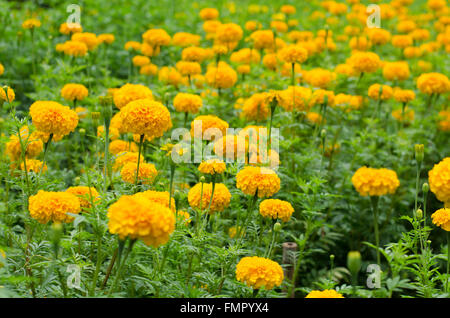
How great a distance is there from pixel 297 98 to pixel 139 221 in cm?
209

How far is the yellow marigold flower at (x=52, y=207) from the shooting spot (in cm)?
190

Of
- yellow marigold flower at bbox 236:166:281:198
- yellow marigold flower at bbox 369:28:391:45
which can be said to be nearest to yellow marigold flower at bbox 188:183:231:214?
yellow marigold flower at bbox 236:166:281:198

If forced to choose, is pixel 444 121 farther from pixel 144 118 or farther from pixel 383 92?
pixel 144 118

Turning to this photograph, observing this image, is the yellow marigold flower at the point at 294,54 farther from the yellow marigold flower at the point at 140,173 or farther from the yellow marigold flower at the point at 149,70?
the yellow marigold flower at the point at 140,173

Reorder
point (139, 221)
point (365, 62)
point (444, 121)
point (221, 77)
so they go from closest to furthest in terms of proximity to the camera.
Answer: point (139, 221) → point (221, 77) → point (365, 62) → point (444, 121)

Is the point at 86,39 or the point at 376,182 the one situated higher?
the point at 86,39

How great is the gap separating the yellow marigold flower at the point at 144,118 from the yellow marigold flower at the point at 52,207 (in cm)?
44

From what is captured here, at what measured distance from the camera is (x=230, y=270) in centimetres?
235

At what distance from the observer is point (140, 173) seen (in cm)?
237

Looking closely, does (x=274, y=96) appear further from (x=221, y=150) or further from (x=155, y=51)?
(x=155, y=51)

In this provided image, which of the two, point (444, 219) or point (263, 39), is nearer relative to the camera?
point (444, 219)

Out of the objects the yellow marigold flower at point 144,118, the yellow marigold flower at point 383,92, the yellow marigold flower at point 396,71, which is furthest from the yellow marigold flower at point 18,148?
the yellow marigold flower at point 396,71

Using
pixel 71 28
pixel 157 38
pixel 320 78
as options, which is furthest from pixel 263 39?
pixel 71 28
